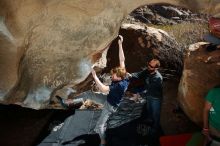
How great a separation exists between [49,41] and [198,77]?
2452mm

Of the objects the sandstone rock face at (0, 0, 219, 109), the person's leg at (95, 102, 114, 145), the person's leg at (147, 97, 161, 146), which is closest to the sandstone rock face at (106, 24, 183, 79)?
the person's leg at (147, 97, 161, 146)

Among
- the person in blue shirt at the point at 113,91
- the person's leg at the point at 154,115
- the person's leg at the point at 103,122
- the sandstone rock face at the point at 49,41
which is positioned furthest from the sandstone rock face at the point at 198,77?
the sandstone rock face at the point at 49,41

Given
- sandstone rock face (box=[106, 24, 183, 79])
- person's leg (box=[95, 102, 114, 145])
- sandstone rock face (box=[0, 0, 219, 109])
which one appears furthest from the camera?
sandstone rock face (box=[106, 24, 183, 79])

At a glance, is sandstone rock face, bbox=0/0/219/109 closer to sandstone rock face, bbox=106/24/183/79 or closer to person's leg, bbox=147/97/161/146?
person's leg, bbox=147/97/161/146

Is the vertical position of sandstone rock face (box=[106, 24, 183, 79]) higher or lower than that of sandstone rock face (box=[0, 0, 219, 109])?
lower

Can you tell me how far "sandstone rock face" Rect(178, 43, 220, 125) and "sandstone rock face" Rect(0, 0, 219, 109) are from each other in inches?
70.9

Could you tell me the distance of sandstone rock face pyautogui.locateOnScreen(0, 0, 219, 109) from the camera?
155 inches

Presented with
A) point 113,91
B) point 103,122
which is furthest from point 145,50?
point 113,91

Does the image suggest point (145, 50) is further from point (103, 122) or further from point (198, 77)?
point (103, 122)

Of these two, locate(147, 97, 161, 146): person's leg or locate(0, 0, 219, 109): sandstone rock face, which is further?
locate(147, 97, 161, 146): person's leg

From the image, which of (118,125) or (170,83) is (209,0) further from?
(170,83)

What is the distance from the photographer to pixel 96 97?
6.55 m

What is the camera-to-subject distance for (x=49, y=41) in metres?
4.22

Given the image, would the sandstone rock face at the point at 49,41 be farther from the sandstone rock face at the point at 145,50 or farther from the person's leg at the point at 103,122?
the sandstone rock face at the point at 145,50
